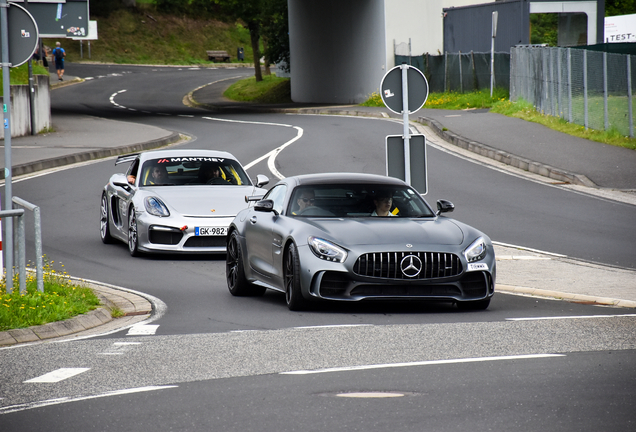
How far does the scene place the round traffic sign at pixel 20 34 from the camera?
965 centimetres

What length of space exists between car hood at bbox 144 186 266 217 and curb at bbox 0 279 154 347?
2353mm

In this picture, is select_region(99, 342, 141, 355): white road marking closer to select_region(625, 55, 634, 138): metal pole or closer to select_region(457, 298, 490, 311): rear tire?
select_region(457, 298, 490, 311): rear tire

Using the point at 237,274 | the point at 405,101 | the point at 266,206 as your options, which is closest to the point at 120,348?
the point at 266,206

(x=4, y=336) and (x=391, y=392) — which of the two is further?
(x=4, y=336)

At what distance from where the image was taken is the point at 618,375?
254 inches

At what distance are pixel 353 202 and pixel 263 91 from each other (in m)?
46.8

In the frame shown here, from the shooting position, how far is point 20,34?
31.7 ft

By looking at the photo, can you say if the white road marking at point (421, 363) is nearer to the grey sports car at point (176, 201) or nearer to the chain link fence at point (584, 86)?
the grey sports car at point (176, 201)

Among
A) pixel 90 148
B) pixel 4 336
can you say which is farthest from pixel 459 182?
pixel 4 336

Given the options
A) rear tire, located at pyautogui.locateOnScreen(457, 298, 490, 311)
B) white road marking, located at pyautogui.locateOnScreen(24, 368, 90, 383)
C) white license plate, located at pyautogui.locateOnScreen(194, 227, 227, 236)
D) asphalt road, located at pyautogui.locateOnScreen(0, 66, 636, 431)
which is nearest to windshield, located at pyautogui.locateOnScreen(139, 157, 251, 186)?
asphalt road, located at pyautogui.locateOnScreen(0, 66, 636, 431)

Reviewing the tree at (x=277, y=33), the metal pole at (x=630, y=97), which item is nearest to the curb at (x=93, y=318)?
the metal pole at (x=630, y=97)

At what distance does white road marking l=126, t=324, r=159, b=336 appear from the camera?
8469 millimetres

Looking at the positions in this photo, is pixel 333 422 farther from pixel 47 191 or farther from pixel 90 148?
pixel 90 148

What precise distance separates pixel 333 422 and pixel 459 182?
15.7 m
